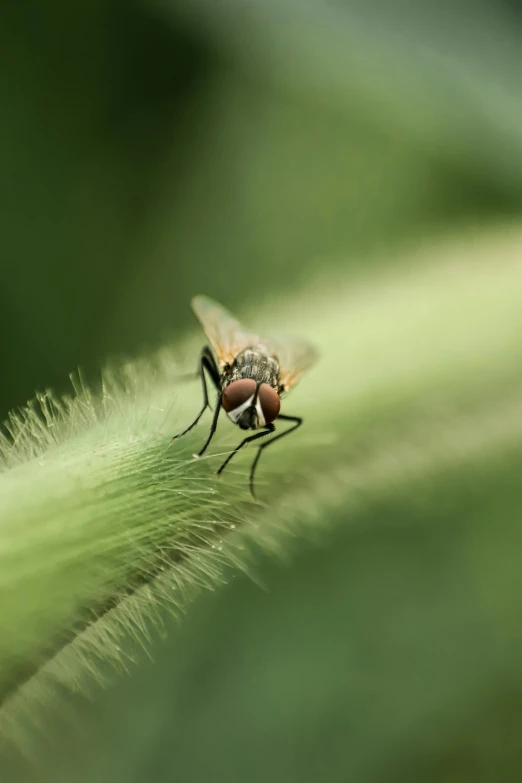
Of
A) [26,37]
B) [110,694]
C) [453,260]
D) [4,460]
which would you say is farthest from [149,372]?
[26,37]

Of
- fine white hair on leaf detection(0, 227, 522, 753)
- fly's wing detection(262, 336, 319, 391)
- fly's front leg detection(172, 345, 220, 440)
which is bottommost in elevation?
fine white hair on leaf detection(0, 227, 522, 753)

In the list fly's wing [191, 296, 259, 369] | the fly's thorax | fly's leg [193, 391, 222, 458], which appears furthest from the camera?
fly's wing [191, 296, 259, 369]

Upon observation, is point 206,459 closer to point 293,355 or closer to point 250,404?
point 250,404

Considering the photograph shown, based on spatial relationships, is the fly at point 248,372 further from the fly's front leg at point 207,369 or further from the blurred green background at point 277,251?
the blurred green background at point 277,251

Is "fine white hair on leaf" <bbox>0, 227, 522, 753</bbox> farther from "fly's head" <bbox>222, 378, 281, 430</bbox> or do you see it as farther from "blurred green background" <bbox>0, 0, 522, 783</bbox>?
"blurred green background" <bbox>0, 0, 522, 783</bbox>

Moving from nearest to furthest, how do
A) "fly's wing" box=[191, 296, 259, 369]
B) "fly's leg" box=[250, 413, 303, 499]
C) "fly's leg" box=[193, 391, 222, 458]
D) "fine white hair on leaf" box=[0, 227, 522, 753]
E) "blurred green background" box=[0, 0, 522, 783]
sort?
"fine white hair on leaf" box=[0, 227, 522, 753] → "fly's leg" box=[193, 391, 222, 458] → "fly's leg" box=[250, 413, 303, 499] → "fly's wing" box=[191, 296, 259, 369] → "blurred green background" box=[0, 0, 522, 783]

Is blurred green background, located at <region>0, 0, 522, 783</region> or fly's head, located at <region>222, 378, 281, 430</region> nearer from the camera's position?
fly's head, located at <region>222, 378, 281, 430</region>

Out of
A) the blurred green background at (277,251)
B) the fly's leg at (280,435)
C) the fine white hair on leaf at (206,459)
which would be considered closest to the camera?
the fine white hair on leaf at (206,459)

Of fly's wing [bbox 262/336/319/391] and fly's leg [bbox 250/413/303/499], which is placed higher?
fly's wing [bbox 262/336/319/391]

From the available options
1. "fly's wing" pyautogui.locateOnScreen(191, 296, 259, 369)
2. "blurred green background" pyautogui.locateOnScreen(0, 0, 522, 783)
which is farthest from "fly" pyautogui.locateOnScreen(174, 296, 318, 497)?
"blurred green background" pyautogui.locateOnScreen(0, 0, 522, 783)

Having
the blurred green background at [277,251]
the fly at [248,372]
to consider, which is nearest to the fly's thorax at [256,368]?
the fly at [248,372]
